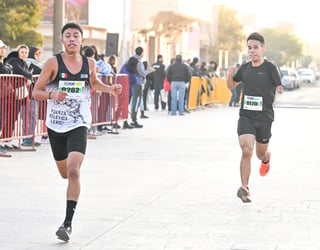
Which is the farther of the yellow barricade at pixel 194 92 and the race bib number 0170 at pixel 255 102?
the yellow barricade at pixel 194 92

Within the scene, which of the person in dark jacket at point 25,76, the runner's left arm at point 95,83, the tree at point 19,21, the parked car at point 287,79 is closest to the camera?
the runner's left arm at point 95,83

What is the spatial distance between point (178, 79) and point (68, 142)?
19173 mm

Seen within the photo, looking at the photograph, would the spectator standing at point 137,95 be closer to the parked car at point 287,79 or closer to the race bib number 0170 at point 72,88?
the race bib number 0170 at point 72,88

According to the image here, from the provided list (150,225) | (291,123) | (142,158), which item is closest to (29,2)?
(291,123)

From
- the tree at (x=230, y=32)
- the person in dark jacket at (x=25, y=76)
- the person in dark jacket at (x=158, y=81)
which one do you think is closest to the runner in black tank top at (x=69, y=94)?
the person in dark jacket at (x=25, y=76)

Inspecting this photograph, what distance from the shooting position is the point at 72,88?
8.57 meters

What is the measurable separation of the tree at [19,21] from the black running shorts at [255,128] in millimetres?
18855

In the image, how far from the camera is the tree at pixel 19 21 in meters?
29.1

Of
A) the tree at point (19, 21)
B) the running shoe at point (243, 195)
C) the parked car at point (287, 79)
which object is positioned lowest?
the parked car at point (287, 79)

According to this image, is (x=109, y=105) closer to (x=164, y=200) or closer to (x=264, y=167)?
(x=264, y=167)

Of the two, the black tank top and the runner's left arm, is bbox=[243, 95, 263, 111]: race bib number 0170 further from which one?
the black tank top

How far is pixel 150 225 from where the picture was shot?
9000 millimetres

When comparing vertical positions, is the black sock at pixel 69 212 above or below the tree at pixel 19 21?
below

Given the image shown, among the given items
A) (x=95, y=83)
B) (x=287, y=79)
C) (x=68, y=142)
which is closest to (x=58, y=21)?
(x=95, y=83)
